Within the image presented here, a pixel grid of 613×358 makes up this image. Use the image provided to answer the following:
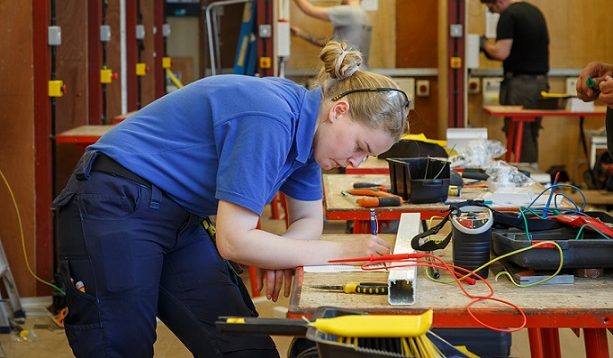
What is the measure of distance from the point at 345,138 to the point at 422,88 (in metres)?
7.08

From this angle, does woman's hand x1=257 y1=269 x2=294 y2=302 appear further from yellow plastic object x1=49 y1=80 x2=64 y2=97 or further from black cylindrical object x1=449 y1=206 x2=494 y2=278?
yellow plastic object x1=49 y1=80 x2=64 y2=97

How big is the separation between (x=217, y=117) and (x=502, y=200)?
141 cm

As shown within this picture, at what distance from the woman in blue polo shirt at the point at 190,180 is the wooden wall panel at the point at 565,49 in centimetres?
699

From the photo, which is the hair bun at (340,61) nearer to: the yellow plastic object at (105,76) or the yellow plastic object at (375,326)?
the yellow plastic object at (375,326)

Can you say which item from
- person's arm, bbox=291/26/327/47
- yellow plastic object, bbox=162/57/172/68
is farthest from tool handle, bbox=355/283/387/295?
yellow plastic object, bbox=162/57/172/68

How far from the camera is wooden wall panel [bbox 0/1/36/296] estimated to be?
189 inches

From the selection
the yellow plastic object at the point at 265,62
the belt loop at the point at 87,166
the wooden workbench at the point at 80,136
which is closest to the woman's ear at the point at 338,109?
the belt loop at the point at 87,166

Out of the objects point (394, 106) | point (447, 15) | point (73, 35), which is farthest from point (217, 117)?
point (447, 15)

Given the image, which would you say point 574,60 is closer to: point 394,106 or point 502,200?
point 502,200

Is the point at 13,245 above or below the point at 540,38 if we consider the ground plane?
below

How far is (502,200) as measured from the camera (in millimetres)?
3352

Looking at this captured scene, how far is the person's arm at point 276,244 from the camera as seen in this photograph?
7.17 ft

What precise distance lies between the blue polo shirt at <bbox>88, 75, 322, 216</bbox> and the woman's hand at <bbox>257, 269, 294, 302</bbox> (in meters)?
0.20

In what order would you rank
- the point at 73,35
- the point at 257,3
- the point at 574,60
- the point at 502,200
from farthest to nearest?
1. the point at 574,60
2. the point at 257,3
3. the point at 73,35
4. the point at 502,200
